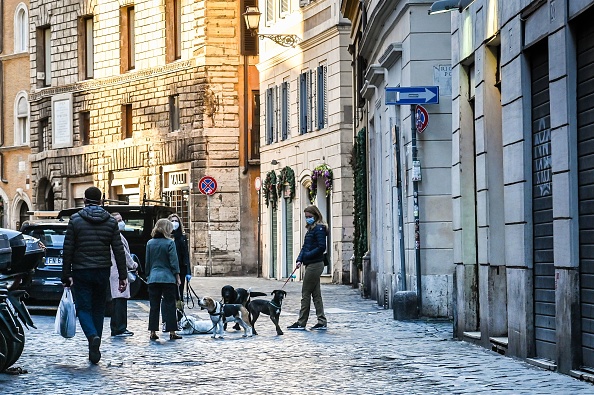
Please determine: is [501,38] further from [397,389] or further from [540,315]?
[397,389]

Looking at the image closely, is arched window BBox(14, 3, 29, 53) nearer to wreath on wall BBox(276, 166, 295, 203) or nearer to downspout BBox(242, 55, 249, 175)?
downspout BBox(242, 55, 249, 175)

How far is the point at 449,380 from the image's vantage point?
13055 mm

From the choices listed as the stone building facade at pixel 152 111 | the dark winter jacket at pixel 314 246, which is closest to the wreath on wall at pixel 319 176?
the stone building facade at pixel 152 111

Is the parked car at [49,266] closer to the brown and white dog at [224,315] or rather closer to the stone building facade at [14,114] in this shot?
the brown and white dog at [224,315]

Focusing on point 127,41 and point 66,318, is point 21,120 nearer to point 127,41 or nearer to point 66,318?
point 127,41

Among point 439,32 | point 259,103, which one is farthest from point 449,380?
point 259,103

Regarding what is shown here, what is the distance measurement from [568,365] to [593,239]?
1.21 meters

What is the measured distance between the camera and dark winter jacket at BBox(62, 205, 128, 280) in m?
16.0

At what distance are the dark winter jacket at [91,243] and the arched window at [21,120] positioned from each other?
48189 mm

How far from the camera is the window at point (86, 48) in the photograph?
57406 mm

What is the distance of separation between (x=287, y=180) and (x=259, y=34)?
489cm

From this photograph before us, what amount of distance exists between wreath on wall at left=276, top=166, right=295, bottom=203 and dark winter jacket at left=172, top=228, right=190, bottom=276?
690 inches

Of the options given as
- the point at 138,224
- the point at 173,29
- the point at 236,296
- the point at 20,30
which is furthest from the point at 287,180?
the point at 20,30

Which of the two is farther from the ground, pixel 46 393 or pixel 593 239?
pixel 593 239
